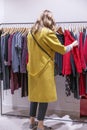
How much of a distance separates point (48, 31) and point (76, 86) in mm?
957

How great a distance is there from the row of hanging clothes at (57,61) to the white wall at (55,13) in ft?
1.84

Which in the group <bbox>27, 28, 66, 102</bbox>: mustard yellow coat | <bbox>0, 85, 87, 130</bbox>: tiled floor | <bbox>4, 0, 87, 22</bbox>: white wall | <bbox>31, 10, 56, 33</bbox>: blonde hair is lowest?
<bbox>0, 85, 87, 130</bbox>: tiled floor

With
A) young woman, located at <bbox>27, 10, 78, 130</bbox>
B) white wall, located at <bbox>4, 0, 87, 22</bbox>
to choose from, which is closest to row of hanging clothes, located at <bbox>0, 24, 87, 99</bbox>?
young woman, located at <bbox>27, 10, 78, 130</bbox>

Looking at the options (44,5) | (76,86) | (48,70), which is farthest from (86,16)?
(48,70)

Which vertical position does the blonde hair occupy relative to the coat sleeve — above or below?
above

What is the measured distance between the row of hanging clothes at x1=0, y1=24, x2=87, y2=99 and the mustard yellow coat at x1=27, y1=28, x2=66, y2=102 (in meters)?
0.43

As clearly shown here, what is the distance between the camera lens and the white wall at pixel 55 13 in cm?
411

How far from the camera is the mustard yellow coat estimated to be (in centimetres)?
300

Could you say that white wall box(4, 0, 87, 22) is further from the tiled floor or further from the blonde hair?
the tiled floor

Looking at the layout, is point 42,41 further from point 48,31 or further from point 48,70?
point 48,70

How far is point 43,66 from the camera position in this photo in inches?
120

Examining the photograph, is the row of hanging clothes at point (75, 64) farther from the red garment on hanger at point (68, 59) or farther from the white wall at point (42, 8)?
the white wall at point (42, 8)

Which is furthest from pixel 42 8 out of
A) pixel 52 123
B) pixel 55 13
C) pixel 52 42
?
pixel 52 123

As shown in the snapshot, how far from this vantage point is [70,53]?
3.44m
